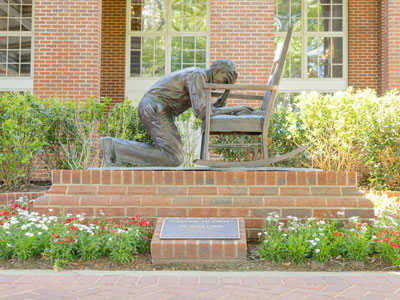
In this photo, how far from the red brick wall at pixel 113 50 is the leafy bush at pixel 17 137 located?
14.0ft

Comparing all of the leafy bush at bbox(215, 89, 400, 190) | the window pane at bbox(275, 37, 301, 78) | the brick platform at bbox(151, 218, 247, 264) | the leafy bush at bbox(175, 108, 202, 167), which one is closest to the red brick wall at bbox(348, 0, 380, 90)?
the window pane at bbox(275, 37, 301, 78)

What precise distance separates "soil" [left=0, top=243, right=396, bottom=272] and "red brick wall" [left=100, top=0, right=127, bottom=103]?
8257 mm

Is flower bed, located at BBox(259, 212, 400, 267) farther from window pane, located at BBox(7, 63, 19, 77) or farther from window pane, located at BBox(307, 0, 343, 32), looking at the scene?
window pane, located at BBox(7, 63, 19, 77)

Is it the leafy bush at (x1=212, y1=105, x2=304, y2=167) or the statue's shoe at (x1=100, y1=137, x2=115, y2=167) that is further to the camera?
the leafy bush at (x1=212, y1=105, x2=304, y2=167)

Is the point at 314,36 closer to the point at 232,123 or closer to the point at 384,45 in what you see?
the point at 384,45

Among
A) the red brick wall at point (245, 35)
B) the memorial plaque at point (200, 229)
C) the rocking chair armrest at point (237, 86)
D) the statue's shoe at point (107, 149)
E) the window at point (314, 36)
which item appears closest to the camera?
the memorial plaque at point (200, 229)

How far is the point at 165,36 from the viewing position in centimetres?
1219

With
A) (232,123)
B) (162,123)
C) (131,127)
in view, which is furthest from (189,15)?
(232,123)

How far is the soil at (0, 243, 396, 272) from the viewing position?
4.17 m

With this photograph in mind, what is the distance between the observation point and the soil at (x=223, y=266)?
417cm

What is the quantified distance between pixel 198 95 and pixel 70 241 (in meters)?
2.17

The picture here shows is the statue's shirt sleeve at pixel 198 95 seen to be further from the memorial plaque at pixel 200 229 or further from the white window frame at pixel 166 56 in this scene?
the white window frame at pixel 166 56

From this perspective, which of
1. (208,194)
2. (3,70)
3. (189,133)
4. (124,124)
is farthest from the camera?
(3,70)

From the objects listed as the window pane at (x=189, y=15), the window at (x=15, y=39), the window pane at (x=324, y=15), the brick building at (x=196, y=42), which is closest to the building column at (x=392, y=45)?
the brick building at (x=196, y=42)
